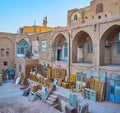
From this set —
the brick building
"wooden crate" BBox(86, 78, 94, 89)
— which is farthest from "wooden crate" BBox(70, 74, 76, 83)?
"wooden crate" BBox(86, 78, 94, 89)

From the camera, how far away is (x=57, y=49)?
1952 cm

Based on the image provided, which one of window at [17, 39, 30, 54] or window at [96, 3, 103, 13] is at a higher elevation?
window at [96, 3, 103, 13]

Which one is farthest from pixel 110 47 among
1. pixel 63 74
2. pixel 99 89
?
pixel 63 74

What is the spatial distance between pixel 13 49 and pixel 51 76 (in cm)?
921

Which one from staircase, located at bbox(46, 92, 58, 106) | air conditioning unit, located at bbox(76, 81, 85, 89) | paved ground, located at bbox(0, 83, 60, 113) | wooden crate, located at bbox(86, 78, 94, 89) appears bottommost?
paved ground, located at bbox(0, 83, 60, 113)

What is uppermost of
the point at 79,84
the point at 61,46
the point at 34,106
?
the point at 61,46

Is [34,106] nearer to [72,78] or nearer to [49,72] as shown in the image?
[72,78]

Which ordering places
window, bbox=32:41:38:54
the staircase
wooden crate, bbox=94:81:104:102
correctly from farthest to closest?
window, bbox=32:41:38:54 < the staircase < wooden crate, bbox=94:81:104:102

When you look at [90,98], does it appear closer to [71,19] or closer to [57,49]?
[57,49]

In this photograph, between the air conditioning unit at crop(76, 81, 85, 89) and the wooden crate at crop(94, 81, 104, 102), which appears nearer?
the wooden crate at crop(94, 81, 104, 102)

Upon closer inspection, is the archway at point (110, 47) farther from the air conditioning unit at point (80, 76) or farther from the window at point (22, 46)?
the window at point (22, 46)

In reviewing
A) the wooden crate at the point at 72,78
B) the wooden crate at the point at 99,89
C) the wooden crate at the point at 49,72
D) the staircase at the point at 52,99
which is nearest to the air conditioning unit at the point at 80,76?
the wooden crate at the point at 72,78

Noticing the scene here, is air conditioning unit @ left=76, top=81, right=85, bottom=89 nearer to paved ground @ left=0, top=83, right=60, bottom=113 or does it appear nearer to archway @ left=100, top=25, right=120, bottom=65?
archway @ left=100, top=25, right=120, bottom=65

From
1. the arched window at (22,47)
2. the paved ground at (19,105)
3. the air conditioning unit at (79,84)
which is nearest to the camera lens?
the paved ground at (19,105)
